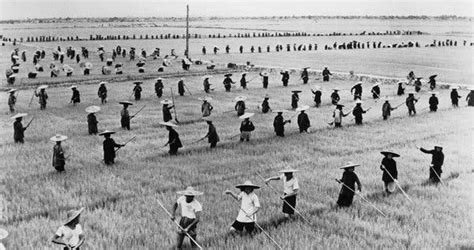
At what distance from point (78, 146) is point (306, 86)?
19986 millimetres

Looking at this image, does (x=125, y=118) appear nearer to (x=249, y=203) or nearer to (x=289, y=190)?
(x=289, y=190)

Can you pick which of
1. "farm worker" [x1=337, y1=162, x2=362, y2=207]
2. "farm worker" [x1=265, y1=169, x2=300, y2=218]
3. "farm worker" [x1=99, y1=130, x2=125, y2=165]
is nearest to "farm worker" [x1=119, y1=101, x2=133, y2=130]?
"farm worker" [x1=99, y1=130, x2=125, y2=165]

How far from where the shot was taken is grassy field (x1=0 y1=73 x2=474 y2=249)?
9.09m

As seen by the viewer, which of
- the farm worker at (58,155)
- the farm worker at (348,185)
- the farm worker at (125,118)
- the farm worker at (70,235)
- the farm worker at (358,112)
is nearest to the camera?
the farm worker at (70,235)

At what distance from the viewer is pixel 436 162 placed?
1238cm

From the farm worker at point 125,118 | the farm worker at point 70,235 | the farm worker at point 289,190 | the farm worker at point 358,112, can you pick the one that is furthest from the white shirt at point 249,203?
the farm worker at point 358,112

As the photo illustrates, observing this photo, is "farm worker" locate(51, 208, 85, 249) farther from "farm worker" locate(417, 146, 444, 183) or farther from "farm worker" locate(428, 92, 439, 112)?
"farm worker" locate(428, 92, 439, 112)

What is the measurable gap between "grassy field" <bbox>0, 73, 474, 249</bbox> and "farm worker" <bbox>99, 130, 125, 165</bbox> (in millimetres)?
270

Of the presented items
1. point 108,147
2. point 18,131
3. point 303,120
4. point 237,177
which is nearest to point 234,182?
point 237,177

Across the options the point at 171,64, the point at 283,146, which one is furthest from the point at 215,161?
the point at 171,64

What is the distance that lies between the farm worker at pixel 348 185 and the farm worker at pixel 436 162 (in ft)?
8.89

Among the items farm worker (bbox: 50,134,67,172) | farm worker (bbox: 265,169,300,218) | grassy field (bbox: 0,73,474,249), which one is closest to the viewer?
A: grassy field (bbox: 0,73,474,249)

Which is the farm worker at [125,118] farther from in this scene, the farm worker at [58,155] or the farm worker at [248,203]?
the farm worker at [248,203]

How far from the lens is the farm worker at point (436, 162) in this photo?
12.2 m
